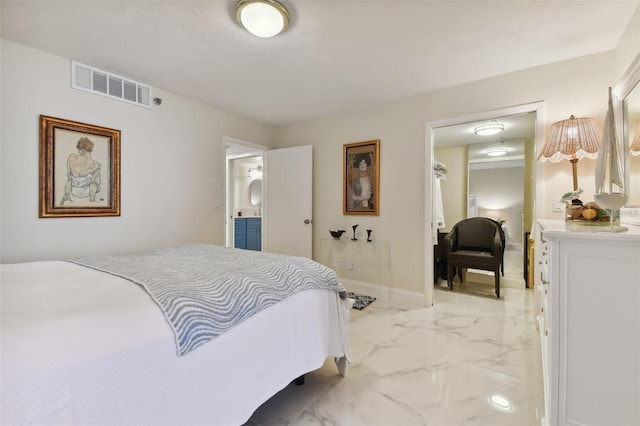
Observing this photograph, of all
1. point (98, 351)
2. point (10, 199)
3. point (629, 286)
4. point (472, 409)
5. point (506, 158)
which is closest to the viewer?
point (98, 351)

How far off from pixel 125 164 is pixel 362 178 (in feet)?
8.06

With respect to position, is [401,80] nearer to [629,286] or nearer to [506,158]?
[629,286]

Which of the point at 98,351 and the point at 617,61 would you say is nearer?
the point at 98,351

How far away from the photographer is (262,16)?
5.48ft

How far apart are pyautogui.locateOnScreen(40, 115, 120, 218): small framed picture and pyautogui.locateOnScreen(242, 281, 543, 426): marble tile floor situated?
216 centimetres

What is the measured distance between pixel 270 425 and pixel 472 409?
42.0 inches

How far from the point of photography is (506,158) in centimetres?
453

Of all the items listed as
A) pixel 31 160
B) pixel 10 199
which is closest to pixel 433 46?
pixel 31 160

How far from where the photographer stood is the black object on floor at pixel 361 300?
9.84ft

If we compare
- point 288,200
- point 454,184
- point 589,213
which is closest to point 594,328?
point 589,213

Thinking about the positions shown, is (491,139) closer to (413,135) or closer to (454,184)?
(454,184)

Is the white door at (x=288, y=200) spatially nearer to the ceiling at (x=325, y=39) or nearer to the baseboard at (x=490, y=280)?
the ceiling at (x=325, y=39)

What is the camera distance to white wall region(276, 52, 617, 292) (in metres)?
2.22

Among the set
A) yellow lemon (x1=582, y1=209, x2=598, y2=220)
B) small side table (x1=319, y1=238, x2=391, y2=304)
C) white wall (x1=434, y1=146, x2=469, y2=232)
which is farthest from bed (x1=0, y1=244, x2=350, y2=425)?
white wall (x1=434, y1=146, x2=469, y2=232)
